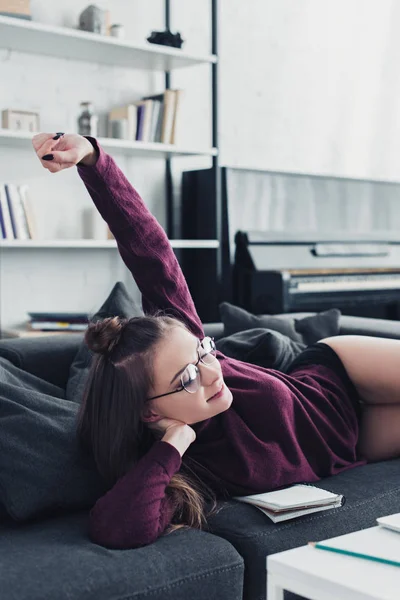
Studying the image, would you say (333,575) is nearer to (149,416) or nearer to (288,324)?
(149,416)

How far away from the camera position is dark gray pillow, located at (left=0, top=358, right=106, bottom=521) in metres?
1.65

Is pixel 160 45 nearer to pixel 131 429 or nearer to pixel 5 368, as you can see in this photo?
pixel 5 368

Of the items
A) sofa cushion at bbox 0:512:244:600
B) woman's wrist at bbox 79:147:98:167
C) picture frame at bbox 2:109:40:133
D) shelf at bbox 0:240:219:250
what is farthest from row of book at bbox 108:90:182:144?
sofa cushion at bbox 0:512:244:600

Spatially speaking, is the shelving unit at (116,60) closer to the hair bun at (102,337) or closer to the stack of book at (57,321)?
the stack of book at (57,321)

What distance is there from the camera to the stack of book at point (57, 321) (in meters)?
3.88

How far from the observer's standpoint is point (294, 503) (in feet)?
5.51

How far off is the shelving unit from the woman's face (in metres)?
2.23

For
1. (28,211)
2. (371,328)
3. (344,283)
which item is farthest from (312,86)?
(371,328)

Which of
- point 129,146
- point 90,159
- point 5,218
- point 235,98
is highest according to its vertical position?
point 235,98

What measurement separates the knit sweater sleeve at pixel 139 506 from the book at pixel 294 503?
196 millimetres

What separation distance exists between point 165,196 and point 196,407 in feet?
10.1

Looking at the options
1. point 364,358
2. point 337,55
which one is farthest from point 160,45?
point 364,358

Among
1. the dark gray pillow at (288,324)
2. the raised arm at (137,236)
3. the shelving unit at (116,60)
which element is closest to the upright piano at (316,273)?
the shelving unit at (116,60)

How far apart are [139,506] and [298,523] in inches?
13.8
